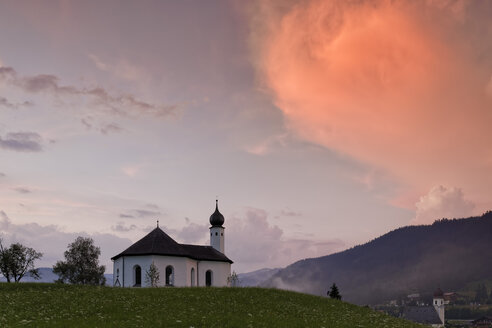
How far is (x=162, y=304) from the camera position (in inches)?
1329

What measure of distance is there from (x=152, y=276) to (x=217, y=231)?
27.9m

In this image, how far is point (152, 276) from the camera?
7519cm

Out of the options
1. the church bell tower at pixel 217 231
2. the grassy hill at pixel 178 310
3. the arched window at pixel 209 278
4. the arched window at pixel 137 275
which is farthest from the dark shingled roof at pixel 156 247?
the grassy hill at pixel 178 310

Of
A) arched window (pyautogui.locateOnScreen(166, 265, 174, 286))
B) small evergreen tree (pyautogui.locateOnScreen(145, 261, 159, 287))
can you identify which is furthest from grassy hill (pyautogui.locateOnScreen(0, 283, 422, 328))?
arched window (pyautogui.locateOnScreen(166, 265, 174, 286))

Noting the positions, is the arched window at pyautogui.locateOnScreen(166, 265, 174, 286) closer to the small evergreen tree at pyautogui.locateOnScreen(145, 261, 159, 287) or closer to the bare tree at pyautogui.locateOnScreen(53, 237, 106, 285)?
the small evergreen tree at pyautogui.locateOnScreen(145, 261, 159, 287)

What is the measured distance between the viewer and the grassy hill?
2580 cm

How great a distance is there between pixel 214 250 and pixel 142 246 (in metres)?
19.5

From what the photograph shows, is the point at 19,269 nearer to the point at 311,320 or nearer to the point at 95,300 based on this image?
the point at 95,300

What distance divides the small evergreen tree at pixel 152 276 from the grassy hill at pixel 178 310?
33372 mm

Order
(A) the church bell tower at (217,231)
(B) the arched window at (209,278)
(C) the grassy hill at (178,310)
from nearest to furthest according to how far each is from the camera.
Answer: (C) the grassy hill at (178,310), (B) the arched window at (209,278), (A) the church bell tower at (217,231)

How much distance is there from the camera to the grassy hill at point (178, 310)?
84.6ft

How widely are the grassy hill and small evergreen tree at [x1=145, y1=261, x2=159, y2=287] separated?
33372mm

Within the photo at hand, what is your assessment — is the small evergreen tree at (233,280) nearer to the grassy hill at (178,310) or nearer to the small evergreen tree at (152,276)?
the small evergreen tree at (152,276)

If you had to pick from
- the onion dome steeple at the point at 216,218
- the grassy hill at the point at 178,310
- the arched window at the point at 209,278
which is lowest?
the grassy hill at the point at 178,310
